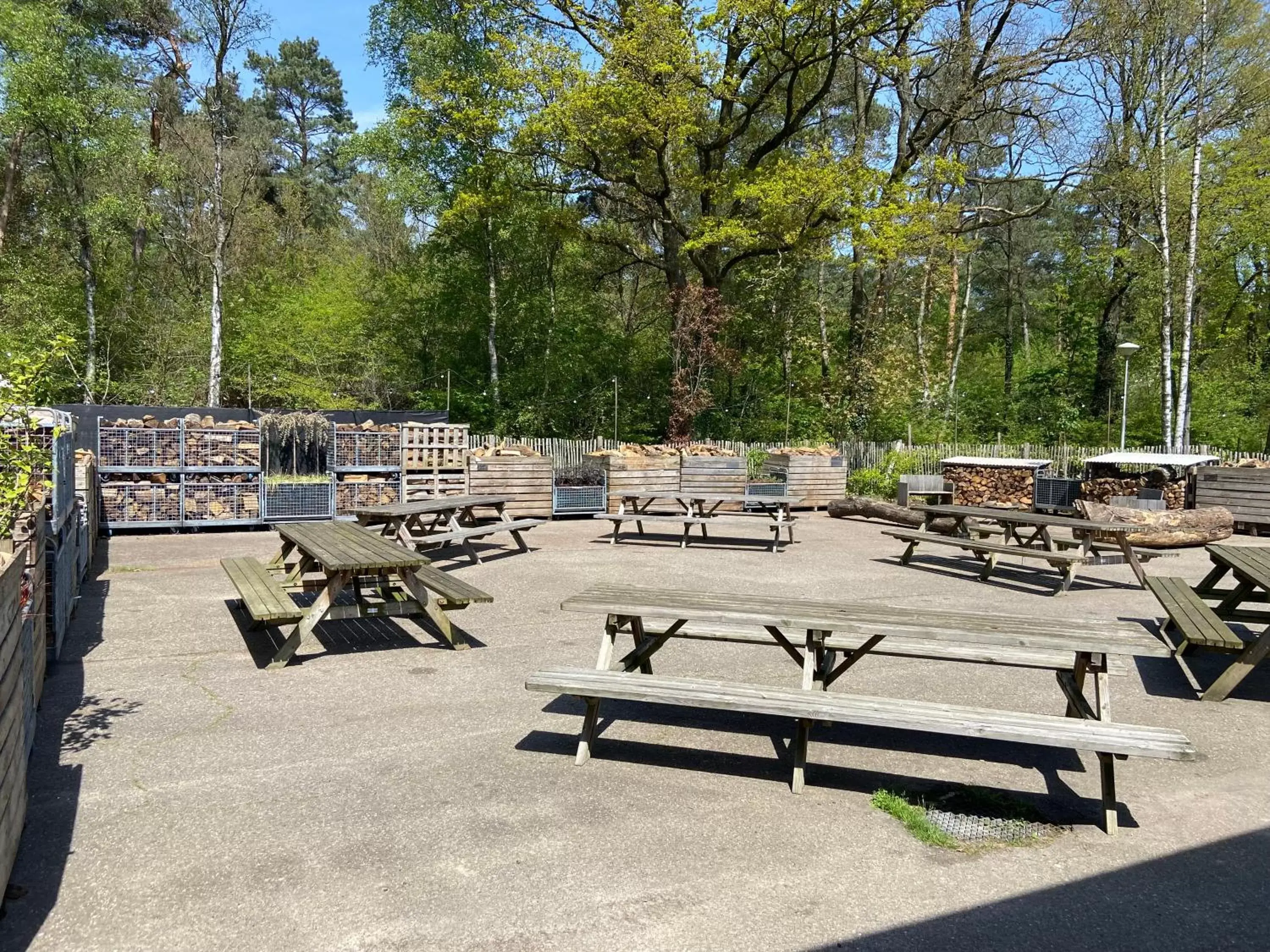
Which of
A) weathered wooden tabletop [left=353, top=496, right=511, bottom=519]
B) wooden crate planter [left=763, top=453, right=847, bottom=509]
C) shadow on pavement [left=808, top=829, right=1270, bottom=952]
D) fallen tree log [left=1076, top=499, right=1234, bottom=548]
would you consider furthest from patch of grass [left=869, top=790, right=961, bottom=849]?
wooden crate planter [left=763, top=453, right=847, bottom=509]

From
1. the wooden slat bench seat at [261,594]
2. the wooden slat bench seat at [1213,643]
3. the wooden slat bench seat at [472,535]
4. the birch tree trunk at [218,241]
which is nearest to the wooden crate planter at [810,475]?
the wooden slat bench seat at [472,535]

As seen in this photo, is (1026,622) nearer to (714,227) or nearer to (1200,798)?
(1200,798)

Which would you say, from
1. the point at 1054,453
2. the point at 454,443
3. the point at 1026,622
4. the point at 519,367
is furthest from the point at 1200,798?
the point at 519,367

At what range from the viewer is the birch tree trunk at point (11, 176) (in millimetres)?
24234

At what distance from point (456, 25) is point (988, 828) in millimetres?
30589

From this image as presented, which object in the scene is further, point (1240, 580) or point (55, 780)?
point (1240, 580)

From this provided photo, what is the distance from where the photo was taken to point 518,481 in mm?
16453

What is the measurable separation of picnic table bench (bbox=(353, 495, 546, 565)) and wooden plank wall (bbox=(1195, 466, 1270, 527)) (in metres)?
13.9

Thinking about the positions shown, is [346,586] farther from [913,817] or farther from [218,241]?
[218,241]

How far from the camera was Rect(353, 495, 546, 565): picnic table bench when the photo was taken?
10.0 meters

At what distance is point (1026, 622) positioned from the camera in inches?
181

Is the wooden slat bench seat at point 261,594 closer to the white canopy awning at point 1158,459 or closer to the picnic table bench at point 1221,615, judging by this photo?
the picnic table bench at point 1221,615

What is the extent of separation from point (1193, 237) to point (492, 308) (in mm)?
20192

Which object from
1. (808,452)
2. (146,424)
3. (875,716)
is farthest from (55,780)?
(808,452)
